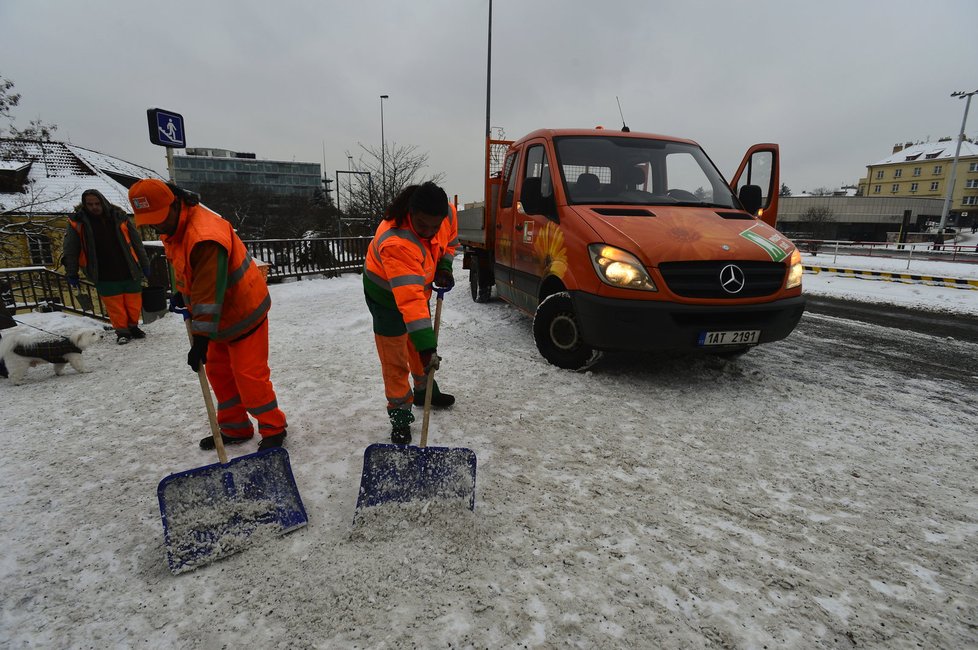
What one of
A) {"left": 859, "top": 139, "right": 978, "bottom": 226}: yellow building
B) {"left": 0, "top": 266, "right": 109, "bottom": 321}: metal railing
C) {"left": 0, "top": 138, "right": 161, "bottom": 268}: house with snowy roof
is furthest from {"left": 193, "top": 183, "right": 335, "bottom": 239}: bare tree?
{"left": 859, "top": 139, "right": 978, "bottom": 226}: yellow building

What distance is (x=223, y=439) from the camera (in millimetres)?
2969

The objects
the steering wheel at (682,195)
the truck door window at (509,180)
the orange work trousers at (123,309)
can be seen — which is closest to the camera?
the steering wheel at (682,195)

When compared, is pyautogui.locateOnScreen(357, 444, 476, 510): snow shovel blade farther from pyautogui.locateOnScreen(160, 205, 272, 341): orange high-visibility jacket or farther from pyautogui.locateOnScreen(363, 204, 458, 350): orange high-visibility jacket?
pyautogui.locateOnScreen(160, 205, 272, 341): orange high-visibility jacket

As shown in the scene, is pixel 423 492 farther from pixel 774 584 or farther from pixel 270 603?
pixel 774 584

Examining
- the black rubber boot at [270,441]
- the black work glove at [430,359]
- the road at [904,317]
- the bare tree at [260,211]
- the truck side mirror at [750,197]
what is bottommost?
the black rubber boot at [270,441]

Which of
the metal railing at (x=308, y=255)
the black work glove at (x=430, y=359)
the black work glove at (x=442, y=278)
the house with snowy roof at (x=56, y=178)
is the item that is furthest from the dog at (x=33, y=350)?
the house with snowy roof at (x=56, y=178)

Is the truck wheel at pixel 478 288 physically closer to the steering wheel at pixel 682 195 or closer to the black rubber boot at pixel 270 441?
the steering wheel at pixel 682 195

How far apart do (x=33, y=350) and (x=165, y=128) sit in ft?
9.14

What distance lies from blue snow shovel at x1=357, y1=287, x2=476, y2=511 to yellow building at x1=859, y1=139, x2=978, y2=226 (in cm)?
7737

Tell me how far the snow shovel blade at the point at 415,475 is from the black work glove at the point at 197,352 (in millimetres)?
983

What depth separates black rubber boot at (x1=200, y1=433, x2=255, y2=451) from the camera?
289 centimetres

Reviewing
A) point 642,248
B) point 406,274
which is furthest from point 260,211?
point 406,274

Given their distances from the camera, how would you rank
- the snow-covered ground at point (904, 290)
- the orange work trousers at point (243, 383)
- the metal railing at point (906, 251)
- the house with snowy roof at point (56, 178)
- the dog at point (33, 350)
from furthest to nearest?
the house with snowy roof at point (56, 178) < the metal railing at point (906, 251) < the snow-covered ground at point (904, 290) < the dog at point (33, 350) < the orange work trousers at point (243, 383)

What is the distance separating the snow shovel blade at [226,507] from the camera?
1.92m
